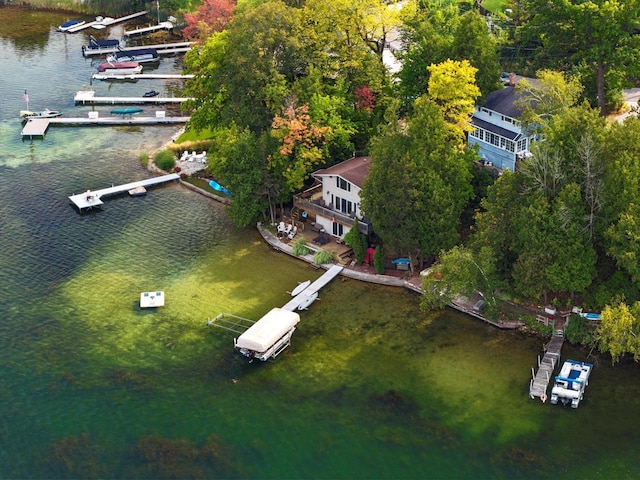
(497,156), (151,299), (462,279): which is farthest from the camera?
(497,156)

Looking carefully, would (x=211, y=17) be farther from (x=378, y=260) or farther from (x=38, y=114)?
(x=378, y=260)

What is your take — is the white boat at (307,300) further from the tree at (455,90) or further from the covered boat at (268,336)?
the tree at (455,90)

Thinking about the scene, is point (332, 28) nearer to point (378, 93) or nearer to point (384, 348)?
point (378, 93)

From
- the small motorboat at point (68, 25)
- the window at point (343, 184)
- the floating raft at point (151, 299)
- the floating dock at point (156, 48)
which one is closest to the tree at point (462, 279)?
the window at point (343, 184)

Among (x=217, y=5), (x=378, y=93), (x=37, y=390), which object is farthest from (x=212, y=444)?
(x=217, y=5)

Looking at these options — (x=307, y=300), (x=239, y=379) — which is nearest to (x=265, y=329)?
(x=239, y=379)
